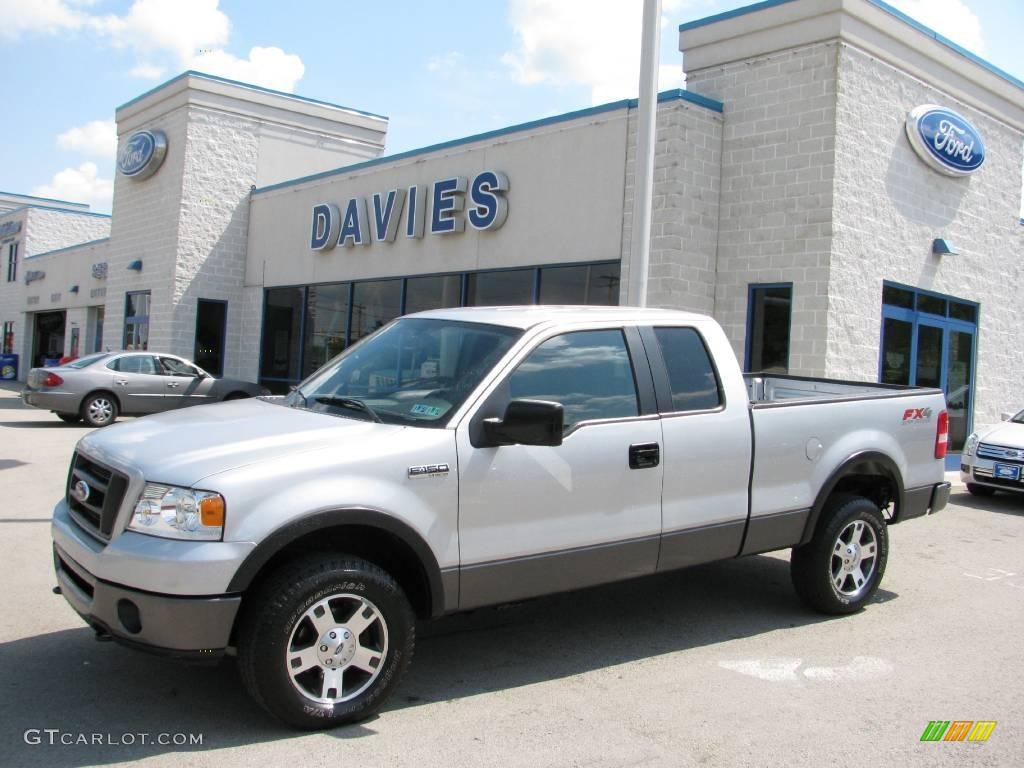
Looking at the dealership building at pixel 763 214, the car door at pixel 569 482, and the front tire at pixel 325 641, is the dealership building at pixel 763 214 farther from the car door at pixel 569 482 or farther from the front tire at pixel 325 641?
the front tire at pixel 325 641

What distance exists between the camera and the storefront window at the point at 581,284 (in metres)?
13.6

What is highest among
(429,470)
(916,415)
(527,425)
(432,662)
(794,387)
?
(794,387)

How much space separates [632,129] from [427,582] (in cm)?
1027

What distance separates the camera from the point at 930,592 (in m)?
6.97

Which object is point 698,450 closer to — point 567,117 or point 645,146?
point 645,146

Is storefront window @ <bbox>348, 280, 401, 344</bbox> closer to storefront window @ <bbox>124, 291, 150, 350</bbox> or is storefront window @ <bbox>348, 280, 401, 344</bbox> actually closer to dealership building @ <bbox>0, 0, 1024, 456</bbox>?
dealership building @ <bbox>0, 0, 1024, 456</bbox>

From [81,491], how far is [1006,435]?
11.1m

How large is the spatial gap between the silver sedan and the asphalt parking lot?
10.6m

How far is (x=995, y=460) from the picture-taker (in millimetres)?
11492

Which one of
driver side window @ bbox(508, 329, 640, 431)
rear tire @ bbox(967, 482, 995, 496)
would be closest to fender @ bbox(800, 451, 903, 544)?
driver side window @ bbox(508, 329, 640, 431)

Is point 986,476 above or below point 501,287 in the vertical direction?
below

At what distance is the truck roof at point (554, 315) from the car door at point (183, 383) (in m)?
13.6

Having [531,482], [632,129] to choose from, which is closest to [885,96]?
[632,129]

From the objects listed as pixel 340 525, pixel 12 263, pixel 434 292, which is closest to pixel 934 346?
pixel 434 292
